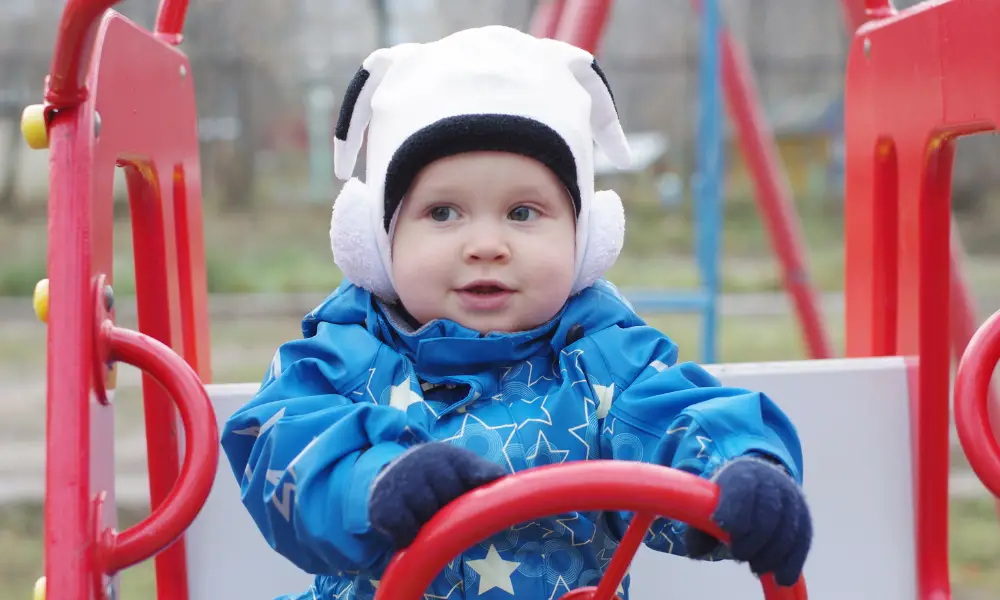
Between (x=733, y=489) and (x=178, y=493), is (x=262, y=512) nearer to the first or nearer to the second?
(x=178, y=493)

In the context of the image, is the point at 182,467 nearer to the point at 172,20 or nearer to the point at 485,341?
the point at 485,341

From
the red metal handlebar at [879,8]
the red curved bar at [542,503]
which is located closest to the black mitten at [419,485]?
the red curved bar at [542,503]

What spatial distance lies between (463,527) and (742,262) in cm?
781

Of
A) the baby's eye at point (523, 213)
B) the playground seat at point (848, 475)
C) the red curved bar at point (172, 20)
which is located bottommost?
the playground seat at point (848, 475)

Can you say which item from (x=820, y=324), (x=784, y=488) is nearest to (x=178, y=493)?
(x=784, y=488)

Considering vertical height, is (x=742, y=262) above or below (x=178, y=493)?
above

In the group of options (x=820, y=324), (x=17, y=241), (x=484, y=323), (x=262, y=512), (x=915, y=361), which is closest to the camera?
(x=262, y=512)

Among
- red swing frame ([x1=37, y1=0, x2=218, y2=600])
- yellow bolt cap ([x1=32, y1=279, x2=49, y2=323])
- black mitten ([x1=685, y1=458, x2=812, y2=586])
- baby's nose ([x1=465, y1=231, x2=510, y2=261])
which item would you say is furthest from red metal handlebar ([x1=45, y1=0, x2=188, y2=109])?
black mitten ([x1=685, y1=458, x2=812, y2=586])

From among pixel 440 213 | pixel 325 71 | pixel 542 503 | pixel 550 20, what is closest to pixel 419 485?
pixel 542 503

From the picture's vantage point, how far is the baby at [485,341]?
41.7 inches

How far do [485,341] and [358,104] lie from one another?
1.03 ft

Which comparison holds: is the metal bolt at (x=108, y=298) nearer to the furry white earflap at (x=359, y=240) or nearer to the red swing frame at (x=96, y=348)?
the red swing frame at (x=96, y=348)

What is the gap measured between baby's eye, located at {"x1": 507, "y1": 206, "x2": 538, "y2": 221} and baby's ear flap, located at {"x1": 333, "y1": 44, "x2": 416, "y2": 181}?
0.70ft

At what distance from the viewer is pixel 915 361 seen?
1551mm
